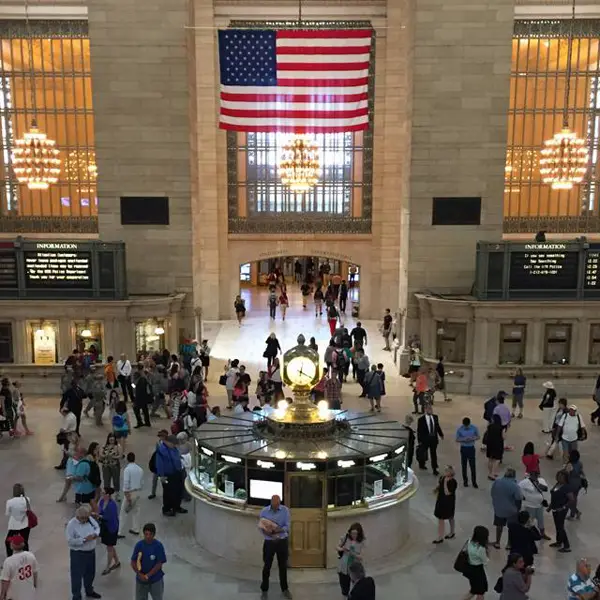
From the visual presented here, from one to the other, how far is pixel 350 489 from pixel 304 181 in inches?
687

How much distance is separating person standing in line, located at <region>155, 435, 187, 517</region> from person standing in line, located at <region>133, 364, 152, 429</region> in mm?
4634

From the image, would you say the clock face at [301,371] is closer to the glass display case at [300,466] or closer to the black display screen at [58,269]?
the glass display case at [300,466]

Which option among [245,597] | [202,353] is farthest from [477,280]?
[245,597]

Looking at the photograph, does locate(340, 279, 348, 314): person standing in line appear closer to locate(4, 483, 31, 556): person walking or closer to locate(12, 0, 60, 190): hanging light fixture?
locate(12, 0, 60, 190): hanging light fixture

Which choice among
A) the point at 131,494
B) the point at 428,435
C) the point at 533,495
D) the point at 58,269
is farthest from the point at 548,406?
the point at 58,269

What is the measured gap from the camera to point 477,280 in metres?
19.6

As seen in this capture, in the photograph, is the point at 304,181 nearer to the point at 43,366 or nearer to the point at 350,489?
the point at 43,366

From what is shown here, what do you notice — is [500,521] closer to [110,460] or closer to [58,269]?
[110,460]

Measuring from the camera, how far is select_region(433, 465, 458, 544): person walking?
33.3 ft

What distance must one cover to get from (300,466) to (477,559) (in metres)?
2.35

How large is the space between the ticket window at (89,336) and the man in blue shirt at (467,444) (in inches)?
409

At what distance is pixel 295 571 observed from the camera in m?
9.64

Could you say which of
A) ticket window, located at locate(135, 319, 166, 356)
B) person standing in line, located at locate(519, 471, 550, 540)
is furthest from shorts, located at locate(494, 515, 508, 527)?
ticket window, located at locate(135, 319, 166, 356)

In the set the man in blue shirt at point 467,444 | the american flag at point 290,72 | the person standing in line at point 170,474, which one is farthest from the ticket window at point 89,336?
the man in blue shirt at point 467,444
